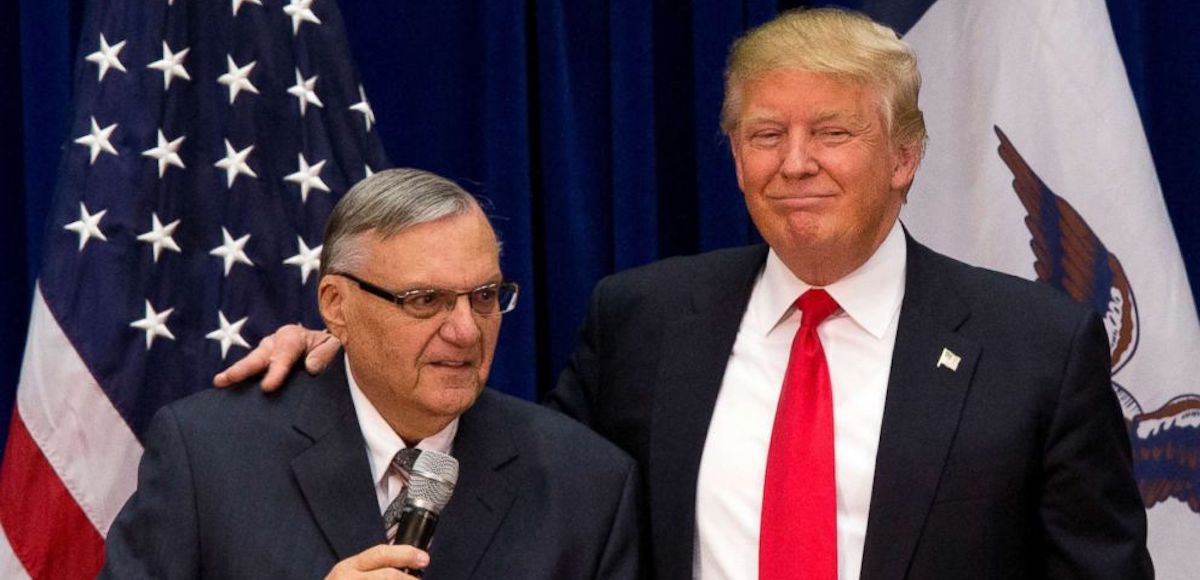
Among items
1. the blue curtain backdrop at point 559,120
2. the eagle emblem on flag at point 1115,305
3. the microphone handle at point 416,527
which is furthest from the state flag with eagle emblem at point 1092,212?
the microphone handle at point 416,527

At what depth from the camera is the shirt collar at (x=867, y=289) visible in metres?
2.58

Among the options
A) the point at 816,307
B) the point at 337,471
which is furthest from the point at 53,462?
the point at 816,307

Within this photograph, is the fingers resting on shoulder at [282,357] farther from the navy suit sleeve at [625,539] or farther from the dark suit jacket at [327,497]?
the navy suit sleeve at [625,539]

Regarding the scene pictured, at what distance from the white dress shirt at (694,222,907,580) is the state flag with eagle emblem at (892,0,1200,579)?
0.73m

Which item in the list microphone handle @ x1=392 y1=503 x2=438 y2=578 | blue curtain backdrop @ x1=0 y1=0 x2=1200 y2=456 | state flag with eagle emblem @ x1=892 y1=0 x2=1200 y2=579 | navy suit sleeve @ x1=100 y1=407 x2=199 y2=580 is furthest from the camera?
blue curtain backdrop @ x1=0 y1=0 x2=1200 y2=456

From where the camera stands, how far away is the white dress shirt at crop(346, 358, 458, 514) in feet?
8.00

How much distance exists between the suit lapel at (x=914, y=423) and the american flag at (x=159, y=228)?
1199 millimetres

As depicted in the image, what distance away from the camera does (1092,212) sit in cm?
322

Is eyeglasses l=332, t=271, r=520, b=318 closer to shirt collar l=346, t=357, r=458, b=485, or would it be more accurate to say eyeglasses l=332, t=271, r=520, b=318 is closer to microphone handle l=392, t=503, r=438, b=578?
shirt collar l=346, t=357, r=458, b=485

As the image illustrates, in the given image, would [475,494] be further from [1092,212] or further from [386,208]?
[1092,212]

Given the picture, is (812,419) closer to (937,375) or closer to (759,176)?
(937,375)

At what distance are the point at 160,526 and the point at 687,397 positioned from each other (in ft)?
2.89

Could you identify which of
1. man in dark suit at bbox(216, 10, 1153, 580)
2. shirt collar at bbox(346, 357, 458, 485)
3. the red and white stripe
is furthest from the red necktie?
the red and white stripe

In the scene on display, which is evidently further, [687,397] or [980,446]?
[687,397]
